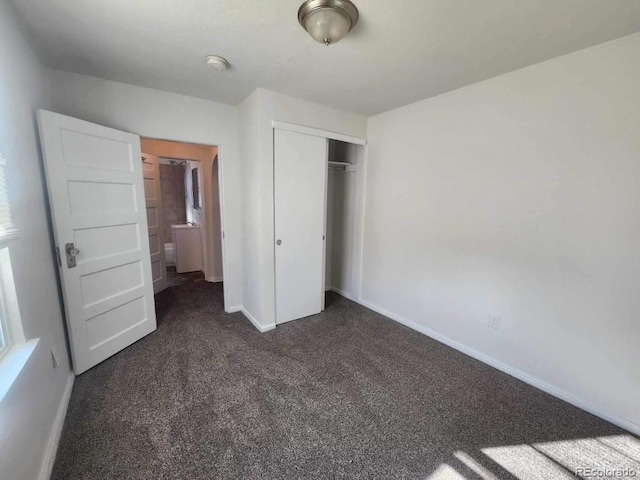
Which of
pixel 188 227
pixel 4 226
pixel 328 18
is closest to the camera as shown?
pixel 4 226

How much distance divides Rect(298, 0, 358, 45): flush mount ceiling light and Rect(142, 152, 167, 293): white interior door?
3.23 meters

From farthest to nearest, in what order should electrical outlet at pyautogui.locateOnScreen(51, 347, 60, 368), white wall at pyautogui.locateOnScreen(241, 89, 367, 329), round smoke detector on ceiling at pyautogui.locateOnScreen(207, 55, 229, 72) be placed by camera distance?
1. white wall at pyautogui.locateOnScreen(241, 89, 367, 329)
2. round smoke detector on ceiling at pyautogui.locateOnScreen(207, 55, 229, 72)
3. electrical outlet at pyautogui.locateOnScreen(51, 347, 60, 368)

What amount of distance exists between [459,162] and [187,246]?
4.61 meters

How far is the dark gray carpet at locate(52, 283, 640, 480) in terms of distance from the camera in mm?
1402

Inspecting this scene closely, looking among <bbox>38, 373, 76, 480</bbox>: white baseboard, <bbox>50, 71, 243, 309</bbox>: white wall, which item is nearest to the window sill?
<bbox>38, 373, 76, 480</bbox>: white baseboard

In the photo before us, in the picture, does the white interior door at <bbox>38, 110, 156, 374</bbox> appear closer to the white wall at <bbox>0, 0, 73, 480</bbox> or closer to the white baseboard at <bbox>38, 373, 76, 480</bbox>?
the white wall at <bbox>0, 0, 73, 480</bbox>

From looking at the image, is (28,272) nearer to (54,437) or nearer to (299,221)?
(54,437)

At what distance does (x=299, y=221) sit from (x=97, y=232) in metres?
1.76

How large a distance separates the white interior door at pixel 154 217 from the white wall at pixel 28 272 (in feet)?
6.17

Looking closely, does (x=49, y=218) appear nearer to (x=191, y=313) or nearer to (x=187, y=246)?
(x=191, y=313)

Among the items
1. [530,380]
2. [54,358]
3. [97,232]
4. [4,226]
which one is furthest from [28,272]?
[530,380]

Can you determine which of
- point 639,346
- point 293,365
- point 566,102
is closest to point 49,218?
point 293,365

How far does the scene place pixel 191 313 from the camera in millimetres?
3172

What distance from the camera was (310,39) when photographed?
1.69 meters
